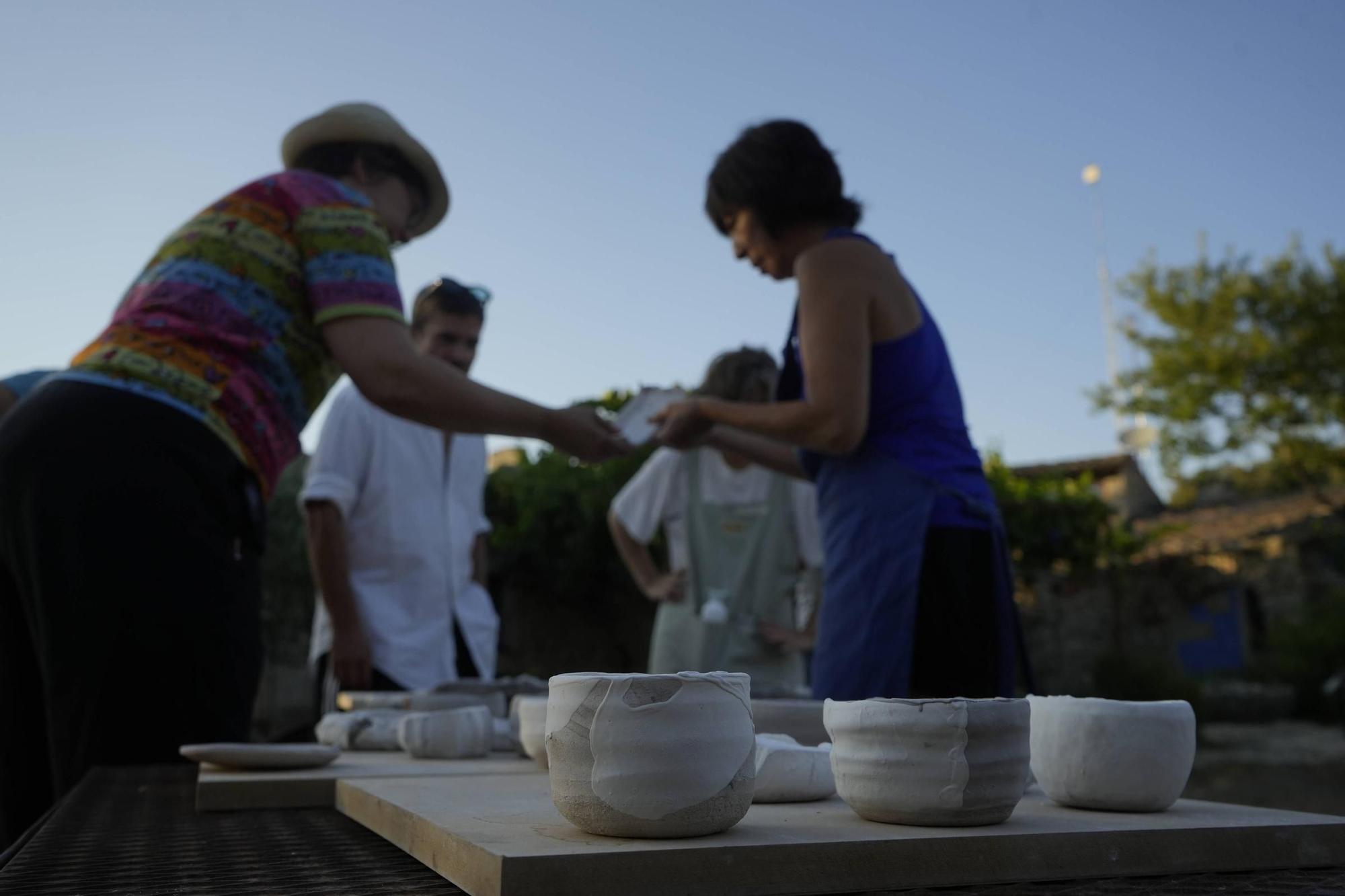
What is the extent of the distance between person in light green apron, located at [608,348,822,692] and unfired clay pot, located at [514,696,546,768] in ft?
8.00

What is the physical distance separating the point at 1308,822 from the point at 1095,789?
0.15m

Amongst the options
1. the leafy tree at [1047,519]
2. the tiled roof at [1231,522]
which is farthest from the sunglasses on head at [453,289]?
the tiled roof at [1231,522]

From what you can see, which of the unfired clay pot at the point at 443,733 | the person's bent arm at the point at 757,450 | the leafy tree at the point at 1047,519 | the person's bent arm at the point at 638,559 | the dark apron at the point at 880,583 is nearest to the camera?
the unfired clay pot at the point at 443,733

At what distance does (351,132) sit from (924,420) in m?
1.22

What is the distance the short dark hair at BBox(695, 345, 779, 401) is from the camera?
3.96 metres

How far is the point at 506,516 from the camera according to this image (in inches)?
463

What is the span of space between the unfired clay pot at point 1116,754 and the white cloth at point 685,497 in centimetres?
275

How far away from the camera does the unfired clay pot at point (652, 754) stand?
0.74m

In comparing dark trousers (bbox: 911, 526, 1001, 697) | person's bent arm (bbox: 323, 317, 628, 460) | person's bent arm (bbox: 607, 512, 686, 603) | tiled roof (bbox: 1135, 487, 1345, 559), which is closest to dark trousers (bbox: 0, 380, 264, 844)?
person's bent arm (bbox: 323, 317, 628, 460)

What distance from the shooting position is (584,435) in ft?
7.28

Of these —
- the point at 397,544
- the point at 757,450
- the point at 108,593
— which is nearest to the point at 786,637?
the point at 757,450

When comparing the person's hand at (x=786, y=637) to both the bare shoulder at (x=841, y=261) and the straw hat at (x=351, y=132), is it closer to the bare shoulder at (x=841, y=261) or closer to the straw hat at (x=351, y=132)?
the bare shoulder at (x=841, y=261)

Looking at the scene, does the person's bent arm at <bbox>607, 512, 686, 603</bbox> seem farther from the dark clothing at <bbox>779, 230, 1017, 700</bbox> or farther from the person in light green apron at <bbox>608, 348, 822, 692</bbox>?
the dark clothing at <bbox>779, 230, 1017, 700</bbox>

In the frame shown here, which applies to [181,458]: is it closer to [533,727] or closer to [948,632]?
[533,727]
